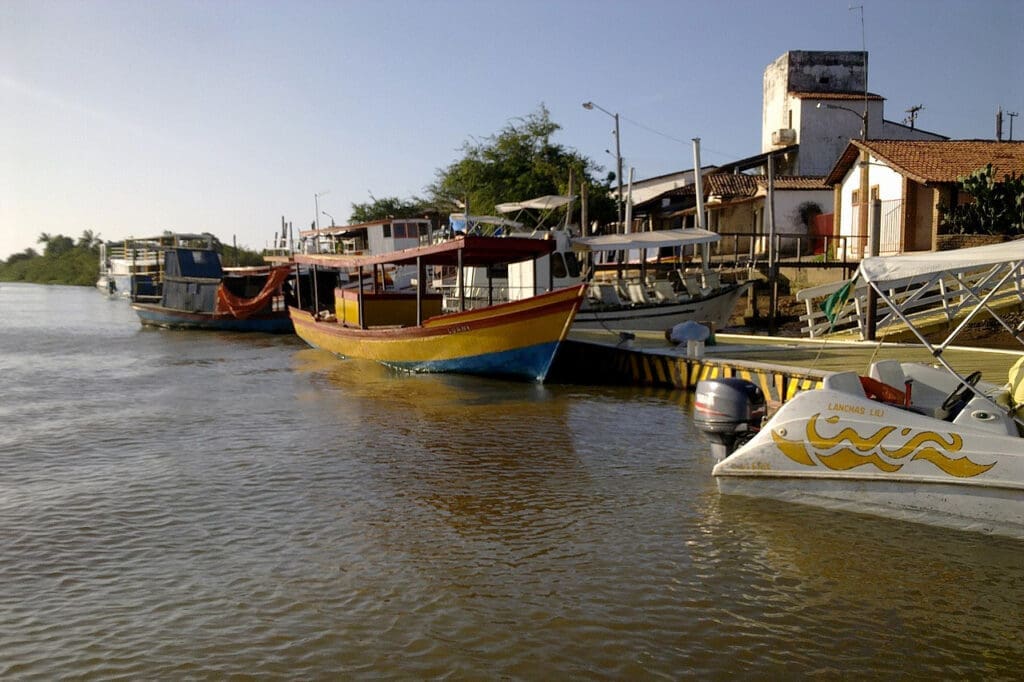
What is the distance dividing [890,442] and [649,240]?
1650 cm

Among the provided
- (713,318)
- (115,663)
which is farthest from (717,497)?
(713,318)

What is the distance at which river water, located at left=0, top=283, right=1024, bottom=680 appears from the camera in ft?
16.6

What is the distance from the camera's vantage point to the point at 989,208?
70.8ft

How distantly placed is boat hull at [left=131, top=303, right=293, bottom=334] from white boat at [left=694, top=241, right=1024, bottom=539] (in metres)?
25.0

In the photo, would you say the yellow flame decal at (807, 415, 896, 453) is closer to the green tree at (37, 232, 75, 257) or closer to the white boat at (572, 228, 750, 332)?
the white boat at (572, 228, 750, 332)

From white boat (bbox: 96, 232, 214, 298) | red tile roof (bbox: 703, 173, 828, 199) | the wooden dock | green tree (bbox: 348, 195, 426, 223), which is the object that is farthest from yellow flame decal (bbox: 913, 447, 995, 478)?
green tree (bbox: 348, 195, 426, 223)

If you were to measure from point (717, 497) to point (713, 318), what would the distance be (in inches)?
567

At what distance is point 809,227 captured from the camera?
109 feet

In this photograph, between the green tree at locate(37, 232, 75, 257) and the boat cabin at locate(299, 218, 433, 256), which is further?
the green tree at locate(37, 232, 75, 257)

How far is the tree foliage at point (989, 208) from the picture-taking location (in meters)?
21.2

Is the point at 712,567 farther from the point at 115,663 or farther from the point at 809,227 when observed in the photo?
the point at 809,227

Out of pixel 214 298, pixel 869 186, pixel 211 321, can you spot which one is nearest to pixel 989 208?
pixel 869 186

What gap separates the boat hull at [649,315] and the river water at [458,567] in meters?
9.90

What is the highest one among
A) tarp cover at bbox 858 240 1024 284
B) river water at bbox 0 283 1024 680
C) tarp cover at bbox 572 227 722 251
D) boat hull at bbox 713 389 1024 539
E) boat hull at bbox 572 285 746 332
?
tarp cover at bbox 572 227 722 251
